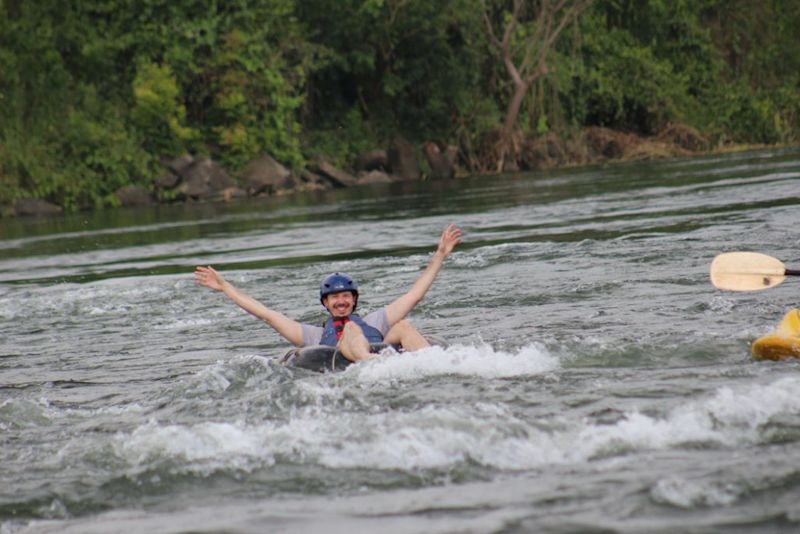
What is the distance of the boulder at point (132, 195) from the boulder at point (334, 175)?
6.34 m

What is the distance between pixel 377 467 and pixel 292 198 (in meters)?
30.1

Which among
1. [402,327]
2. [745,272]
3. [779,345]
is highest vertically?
[745,272]

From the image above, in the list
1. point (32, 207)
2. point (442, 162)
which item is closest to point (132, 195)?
point (32, 207)

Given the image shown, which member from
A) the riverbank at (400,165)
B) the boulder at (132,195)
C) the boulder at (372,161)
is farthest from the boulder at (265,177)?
the boulder at (372,161)

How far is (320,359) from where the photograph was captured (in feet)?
29.5

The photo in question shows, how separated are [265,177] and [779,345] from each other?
1269 inches

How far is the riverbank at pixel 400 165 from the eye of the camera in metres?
38.5

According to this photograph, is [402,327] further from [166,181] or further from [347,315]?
[166,181]

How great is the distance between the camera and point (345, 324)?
9.36 meters

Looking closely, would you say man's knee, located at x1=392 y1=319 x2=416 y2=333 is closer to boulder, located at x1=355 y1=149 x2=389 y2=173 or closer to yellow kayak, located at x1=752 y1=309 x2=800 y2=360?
yellow kayak, located at x1=752 y1=309 x2=800 y2=360

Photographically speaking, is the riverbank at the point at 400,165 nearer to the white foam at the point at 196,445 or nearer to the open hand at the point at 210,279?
the open hand at the point at 210,279

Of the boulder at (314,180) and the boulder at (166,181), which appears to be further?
the boulder at (314,180)

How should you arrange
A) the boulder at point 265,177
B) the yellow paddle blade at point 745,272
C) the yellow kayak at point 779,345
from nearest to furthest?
the yellow kayak at point 779,345 < the yellow paddle blade at point 745,272 < the boulder at point 265,177

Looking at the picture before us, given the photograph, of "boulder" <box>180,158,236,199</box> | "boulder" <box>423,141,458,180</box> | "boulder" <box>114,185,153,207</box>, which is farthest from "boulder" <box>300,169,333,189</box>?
"boulder" <box>114,185,153,207</box>
